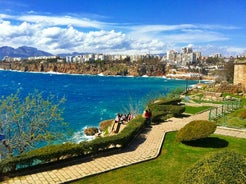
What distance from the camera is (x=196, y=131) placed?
628 inches

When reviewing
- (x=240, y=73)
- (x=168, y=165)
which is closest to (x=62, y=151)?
(x=168, y=165)

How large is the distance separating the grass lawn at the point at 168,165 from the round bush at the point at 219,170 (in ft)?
7.68

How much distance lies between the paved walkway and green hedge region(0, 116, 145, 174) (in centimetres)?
50

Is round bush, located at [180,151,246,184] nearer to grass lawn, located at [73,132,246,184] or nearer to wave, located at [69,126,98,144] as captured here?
grass lawn, located at [73,132,246,184]

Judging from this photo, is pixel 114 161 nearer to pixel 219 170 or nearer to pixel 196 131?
pixel 196 131

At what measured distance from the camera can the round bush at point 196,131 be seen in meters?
15.9

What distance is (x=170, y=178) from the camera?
11.6m

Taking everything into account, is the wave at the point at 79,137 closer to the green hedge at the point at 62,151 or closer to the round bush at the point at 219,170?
the green hedge at the point at 62,151

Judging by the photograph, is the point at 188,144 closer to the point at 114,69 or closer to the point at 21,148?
the point at 21,148

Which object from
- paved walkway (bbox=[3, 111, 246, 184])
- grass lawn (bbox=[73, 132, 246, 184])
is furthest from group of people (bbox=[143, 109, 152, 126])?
grass lawn (bbox=[73, 132, 246, 184])

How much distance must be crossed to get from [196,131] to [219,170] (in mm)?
9879

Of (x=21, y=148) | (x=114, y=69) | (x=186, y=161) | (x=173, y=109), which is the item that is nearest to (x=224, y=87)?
(x=173, y=109)

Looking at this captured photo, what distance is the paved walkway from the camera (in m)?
11.0

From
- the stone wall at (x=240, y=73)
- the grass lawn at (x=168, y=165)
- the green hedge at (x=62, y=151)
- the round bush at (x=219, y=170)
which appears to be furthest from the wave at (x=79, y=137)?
the stone wall at (x=240, y=73)
